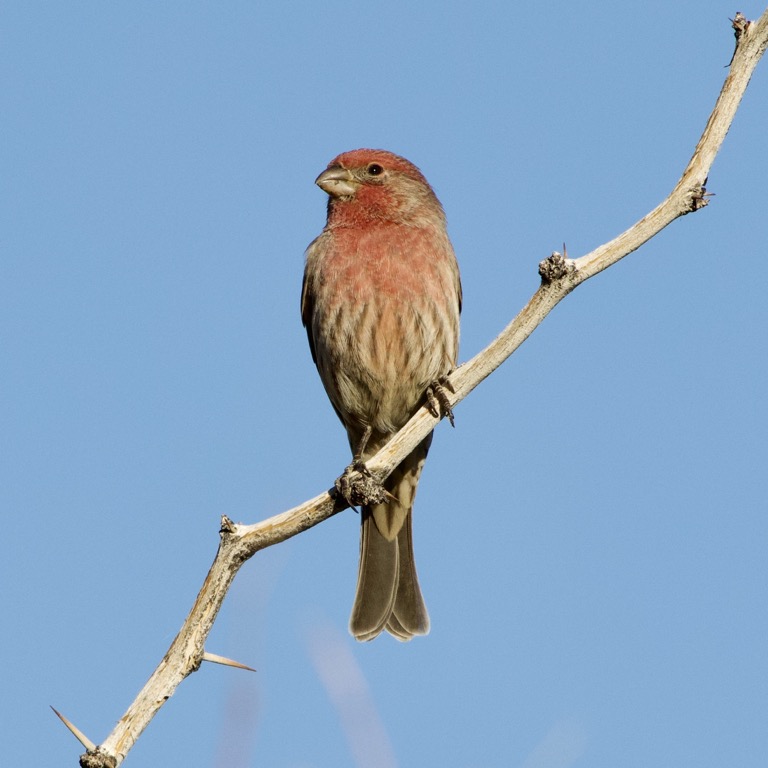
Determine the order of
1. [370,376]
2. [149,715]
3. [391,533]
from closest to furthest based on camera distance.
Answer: [149,715], [370,376], [391,533]

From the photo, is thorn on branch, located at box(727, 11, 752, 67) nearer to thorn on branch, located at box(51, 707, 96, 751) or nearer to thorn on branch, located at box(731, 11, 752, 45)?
thorn on branch, located at box(731, 11, 752, 45)

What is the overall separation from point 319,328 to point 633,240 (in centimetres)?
276

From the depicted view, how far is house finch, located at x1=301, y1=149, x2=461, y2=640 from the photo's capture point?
20.5 feet

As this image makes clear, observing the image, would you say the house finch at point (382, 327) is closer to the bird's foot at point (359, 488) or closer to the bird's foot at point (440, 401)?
the bird's foot at point (440, 401)

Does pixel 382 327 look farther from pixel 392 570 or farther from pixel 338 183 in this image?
pixel 392 570

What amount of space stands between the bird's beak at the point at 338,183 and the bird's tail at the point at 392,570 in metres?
1.64

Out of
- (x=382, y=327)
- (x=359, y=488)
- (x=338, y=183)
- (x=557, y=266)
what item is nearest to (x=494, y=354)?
(x=557, y=266)

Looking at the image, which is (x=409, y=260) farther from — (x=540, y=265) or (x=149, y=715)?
(x=149, y=715)

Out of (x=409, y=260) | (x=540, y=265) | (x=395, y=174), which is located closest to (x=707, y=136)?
(x=540, y=265)

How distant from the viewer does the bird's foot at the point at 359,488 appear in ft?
14.9

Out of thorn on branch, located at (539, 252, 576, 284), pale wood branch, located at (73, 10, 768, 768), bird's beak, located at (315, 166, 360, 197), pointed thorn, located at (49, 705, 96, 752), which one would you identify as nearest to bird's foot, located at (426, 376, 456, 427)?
pale wood branch, located at (73, 10, 768, 768)

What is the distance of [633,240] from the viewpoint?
4.04 metres

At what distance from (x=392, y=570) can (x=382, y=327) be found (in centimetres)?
147

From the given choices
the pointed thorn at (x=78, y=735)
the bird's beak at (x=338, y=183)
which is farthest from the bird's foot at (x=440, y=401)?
the pointed thorn at (x=78, y=735)
